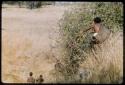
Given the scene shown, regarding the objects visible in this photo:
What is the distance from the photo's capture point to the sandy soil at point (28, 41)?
2.49m

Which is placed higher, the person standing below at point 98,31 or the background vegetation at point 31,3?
the background vegetation at point 31,3

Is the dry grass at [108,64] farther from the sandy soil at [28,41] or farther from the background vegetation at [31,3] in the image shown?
the background vegetation at [31,3]

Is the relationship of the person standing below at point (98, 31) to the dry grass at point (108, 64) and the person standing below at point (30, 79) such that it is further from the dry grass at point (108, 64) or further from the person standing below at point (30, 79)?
the person standing below at point (30, 79)

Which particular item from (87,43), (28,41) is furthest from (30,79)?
(87,43)

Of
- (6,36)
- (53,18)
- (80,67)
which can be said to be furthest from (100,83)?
(6,36)

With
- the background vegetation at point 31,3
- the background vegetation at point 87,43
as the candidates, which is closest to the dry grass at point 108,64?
the background vegetation at point 87,43

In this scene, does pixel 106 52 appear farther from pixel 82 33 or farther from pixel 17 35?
pixel 17 35

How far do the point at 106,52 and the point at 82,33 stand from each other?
205 millimetres

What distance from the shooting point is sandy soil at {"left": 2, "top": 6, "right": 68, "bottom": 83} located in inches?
97.9

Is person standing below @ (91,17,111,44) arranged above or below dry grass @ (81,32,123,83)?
above

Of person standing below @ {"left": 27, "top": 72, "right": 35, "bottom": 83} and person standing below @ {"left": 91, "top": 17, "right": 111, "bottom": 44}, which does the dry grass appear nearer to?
person standing below @ {"left": 91, "top": 17, "right": 111, "bottom": 44}

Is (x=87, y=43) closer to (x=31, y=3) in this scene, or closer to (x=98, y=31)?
(x=98, y=31)

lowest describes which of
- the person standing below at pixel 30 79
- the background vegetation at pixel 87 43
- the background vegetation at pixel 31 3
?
the person standing below at pixel 30 79

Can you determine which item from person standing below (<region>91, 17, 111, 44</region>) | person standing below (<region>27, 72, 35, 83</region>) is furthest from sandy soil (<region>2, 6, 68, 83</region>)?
person standing below (<region>91, 17, 111, 44</region>)
